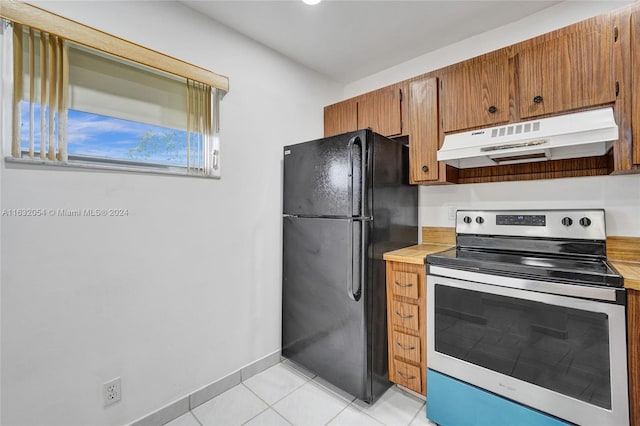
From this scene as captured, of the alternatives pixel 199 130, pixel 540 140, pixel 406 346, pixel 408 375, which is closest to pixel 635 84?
pixel 540 140

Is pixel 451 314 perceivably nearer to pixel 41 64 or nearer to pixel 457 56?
pixel 457 56

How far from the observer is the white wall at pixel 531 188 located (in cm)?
163

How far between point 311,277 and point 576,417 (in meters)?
1.53

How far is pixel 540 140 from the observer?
4.97 ft

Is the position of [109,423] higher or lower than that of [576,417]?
lower

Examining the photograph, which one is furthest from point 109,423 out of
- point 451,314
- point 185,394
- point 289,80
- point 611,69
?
point 611,69

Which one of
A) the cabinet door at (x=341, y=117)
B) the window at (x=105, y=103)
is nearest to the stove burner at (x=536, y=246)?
the cabinet door at (x=341, y=117)

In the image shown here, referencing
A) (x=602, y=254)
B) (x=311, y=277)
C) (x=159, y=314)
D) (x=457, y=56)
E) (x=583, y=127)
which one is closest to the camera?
(x=583, y=127)

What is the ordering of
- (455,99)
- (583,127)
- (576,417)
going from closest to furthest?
(576,417) < (583,127) < (455,99)

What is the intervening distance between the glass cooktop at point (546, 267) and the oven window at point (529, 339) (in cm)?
14

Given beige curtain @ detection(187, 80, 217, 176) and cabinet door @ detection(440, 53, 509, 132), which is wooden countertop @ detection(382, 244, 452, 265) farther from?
beige curtain @ detection(187, 80, 217, 176)

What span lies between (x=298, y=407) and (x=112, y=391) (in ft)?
3.53

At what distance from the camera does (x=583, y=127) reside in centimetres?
142

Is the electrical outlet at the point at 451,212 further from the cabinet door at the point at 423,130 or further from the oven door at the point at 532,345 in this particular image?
the oven door at the point at 532,345
